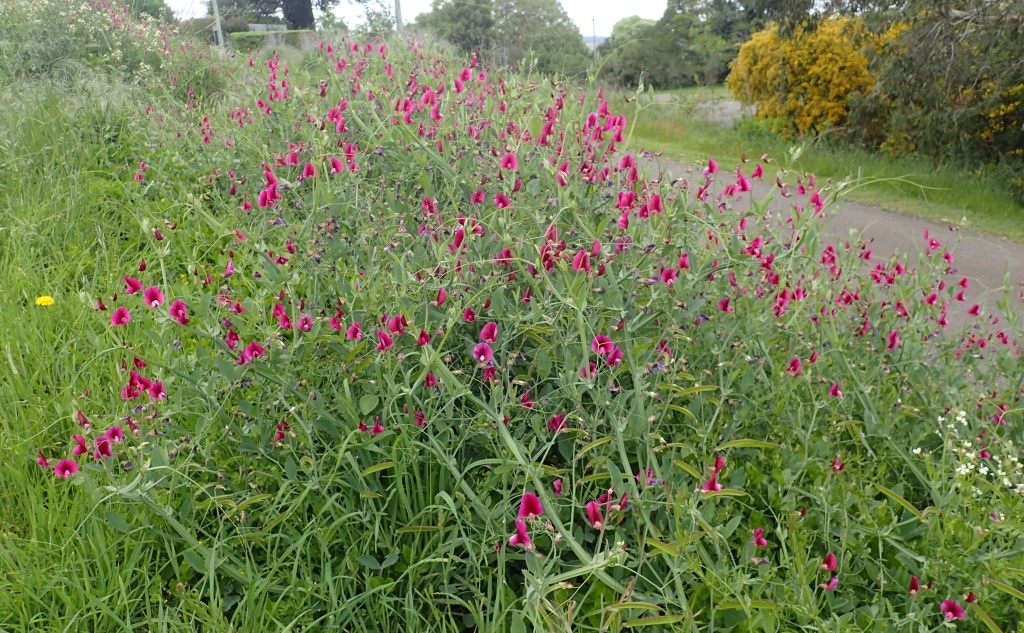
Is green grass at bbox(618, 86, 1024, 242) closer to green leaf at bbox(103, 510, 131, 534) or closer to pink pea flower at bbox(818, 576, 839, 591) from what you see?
pink pea flower at bbox(818, 576, 839, 591)

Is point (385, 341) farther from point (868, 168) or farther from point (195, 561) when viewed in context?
point (868, 168)

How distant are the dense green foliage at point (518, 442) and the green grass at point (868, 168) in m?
1.76

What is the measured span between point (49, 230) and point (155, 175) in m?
0.91

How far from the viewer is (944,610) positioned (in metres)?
1.83

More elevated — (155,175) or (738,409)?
(155,175)

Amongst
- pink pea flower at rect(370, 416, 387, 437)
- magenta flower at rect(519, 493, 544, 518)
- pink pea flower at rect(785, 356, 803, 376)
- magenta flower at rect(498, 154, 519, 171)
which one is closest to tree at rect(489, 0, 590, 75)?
magenta flower at rect(498, 154, 519, 171)

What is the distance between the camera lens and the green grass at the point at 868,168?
7367 millimetres

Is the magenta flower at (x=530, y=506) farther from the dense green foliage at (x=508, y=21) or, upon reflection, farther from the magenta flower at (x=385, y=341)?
the dense green foliage at (x=508, y=21)

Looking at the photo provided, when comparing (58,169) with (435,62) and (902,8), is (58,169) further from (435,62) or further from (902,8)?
(902,8)

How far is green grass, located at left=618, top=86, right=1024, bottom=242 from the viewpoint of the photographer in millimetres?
7367

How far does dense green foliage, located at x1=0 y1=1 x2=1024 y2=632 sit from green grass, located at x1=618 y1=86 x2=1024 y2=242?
1765mm

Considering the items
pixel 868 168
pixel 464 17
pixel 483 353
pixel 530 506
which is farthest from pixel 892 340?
pixel 464 17

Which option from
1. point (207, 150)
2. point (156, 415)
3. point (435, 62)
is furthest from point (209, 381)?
point (435, 62)

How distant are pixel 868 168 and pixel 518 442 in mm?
8819
